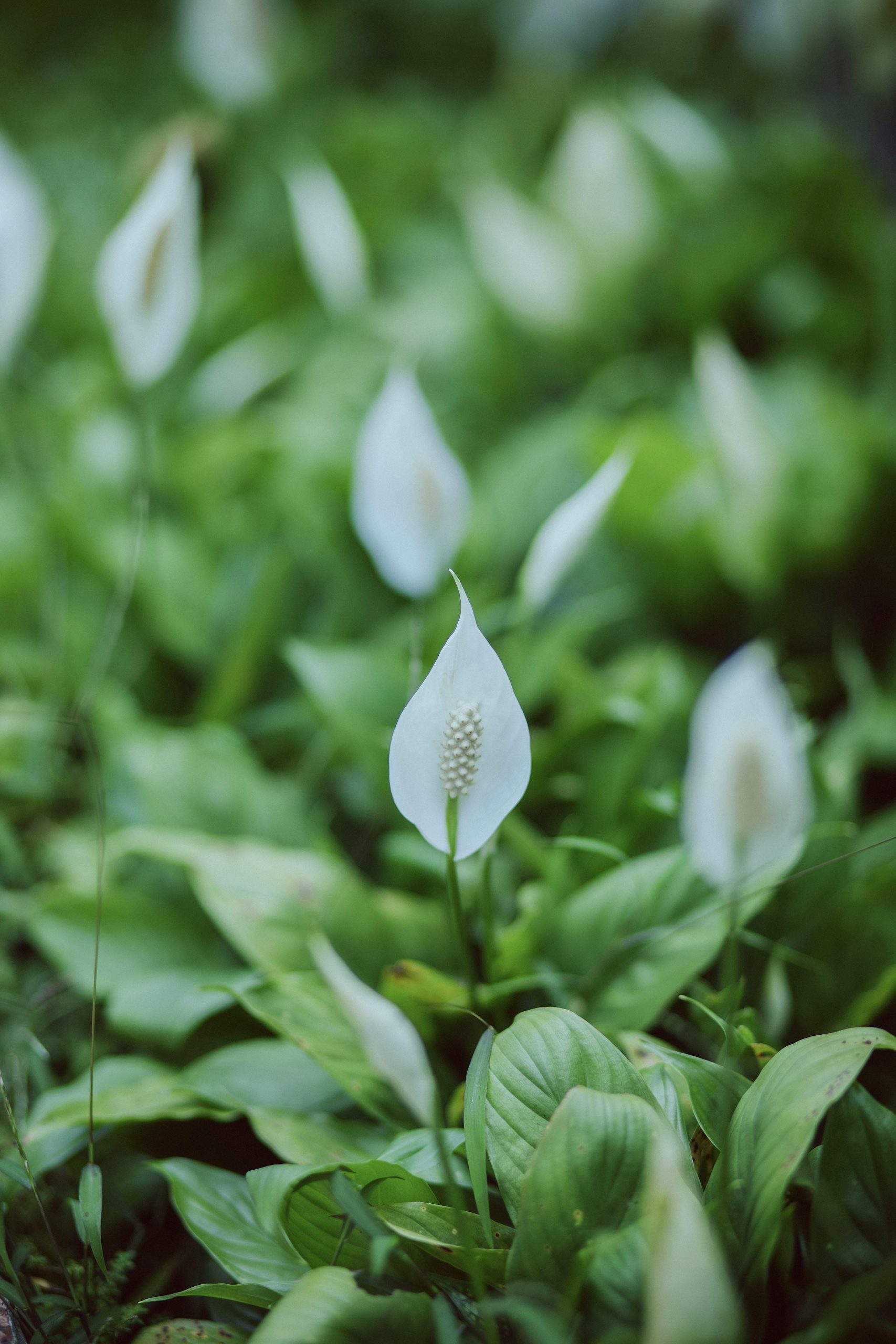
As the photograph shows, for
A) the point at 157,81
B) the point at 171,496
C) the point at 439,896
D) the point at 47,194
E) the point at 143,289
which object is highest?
the point at 157,81

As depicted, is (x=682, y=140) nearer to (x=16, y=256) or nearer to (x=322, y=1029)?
(x=16, y=256)

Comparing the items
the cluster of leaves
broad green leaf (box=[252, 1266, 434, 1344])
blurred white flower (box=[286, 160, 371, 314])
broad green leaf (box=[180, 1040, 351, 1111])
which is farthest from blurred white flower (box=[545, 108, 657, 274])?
broad green leaf (box=[252, 1266, 434, 1344])

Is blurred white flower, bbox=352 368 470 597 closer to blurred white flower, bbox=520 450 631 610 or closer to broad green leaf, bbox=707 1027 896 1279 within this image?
blurred white flower, bbox=520 450 631 610

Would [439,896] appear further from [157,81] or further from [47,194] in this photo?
[157,81]

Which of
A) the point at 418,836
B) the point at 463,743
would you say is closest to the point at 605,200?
the point at 418,836

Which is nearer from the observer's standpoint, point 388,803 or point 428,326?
point 388,803

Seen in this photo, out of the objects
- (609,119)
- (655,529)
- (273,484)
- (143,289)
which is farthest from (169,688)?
(609,119)
